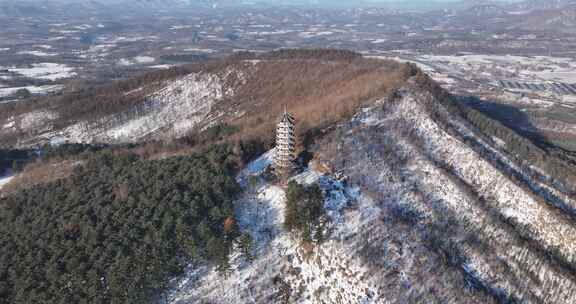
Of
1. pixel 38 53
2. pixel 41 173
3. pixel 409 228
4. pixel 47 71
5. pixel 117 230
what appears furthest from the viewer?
pixel 38 53

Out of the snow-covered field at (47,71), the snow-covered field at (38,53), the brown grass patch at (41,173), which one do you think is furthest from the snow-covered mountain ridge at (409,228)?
the snow-covered field at (38,53)

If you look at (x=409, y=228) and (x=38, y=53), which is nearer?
(x=409, y=228)

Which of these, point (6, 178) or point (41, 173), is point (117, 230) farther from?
point (6, 178)

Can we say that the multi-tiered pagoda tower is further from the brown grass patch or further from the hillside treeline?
the hillside treeline

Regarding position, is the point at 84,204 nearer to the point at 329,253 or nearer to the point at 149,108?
the point at 329,253

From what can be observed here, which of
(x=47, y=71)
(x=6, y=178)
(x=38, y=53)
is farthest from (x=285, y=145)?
(x=38, y=53)
